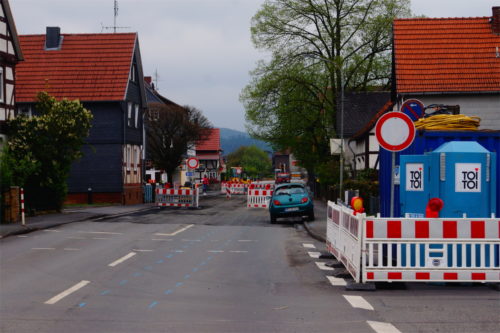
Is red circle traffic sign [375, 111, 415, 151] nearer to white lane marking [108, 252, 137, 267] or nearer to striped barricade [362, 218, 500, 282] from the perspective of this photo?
striped barricade [362, 218, 500, 282]

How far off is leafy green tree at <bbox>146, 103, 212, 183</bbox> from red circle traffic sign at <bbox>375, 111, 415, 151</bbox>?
167 feet

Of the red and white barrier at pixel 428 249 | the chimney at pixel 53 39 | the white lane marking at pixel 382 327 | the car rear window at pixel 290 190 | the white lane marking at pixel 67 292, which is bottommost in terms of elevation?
the white lane marking at pixel 67 292

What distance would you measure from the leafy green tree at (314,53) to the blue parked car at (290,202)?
66.9 ft

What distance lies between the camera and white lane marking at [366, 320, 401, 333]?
7090 millimetres

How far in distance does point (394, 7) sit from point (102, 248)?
122 feet

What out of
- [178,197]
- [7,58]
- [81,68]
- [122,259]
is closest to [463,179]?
[122,259]

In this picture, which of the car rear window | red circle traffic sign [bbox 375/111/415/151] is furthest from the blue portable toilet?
the car rear window

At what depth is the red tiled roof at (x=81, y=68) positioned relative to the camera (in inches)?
1698

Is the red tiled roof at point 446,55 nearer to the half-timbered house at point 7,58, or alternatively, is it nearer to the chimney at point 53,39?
the half-timbered house at point 7,58

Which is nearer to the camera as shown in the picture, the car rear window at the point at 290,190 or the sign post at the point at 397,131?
the sign post at the point at 397,131

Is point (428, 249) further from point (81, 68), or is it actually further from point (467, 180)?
point (81, 68)

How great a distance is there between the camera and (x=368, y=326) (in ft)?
24.2

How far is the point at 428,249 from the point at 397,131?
77.1 inches

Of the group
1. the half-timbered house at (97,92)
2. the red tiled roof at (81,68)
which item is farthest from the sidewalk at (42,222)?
the red tiled roof at (81,68)
